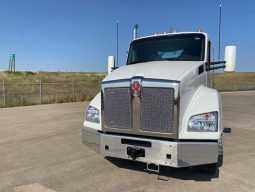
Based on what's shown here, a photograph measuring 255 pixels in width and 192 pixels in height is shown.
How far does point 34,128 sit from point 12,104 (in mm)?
9390

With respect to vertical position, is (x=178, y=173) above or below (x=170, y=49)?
below

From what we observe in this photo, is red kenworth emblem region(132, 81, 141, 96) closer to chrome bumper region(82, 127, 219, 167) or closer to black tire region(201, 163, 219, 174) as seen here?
chrome bumper region(82, 127, 219, 167)

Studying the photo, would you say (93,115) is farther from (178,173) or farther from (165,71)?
(178,173)

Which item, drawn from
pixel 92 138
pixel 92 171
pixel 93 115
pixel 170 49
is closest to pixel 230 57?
pixel 170 49

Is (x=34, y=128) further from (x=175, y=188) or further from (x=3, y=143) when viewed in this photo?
(x=175, y=188)

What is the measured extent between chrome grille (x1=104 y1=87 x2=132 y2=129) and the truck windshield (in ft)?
5.69

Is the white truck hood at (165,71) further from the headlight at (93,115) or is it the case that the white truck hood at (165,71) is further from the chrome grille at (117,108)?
the headlight at (93,115)

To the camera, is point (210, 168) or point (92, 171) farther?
point (92, 171)

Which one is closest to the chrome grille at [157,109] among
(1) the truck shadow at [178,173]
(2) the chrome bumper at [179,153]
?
(2) the chrome bumper at [179,153]

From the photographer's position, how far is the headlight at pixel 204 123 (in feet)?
16.3

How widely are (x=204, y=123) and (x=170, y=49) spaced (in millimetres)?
2291

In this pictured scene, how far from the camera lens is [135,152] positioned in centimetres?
Answer: 516

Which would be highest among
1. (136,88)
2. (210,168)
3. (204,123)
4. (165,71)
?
(165,71)

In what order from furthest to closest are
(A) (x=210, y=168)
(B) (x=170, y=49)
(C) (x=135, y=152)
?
1. (B) (x=170, y=49)
2. (A) (x=210, y=168)
3. (C) (x=135, y=152)
